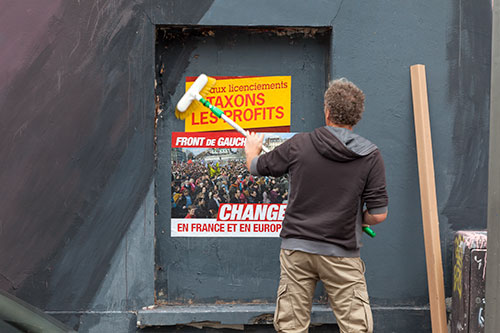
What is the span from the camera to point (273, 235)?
4.89 metres

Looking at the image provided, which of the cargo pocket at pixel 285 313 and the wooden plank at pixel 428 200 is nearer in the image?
the cargo pocket at pixel 285 313

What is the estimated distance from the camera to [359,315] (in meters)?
3.45

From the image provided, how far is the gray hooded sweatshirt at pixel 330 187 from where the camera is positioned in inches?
134

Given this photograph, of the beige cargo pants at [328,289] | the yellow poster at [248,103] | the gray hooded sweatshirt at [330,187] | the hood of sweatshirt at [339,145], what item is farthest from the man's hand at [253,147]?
the yellow poster at [248,103]

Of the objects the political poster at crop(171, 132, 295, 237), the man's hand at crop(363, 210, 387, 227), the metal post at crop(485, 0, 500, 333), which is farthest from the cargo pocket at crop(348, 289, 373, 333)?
the political poster at crop(171, 132, 295, 237)

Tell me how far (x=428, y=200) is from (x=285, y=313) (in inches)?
67.2

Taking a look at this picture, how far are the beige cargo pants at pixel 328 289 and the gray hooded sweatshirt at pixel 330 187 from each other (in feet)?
0.24

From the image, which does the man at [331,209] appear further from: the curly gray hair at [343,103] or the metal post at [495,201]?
the metal post at [495,201]

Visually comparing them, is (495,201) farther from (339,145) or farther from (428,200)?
(428,200)

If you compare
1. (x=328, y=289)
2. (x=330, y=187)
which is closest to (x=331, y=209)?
(x=330, y=187)

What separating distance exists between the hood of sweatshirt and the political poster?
1.44m

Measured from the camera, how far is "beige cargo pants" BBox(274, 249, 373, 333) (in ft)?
11.3

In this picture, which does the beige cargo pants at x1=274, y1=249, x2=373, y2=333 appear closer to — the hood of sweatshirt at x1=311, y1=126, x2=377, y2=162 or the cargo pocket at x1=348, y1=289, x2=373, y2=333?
the cargo pocket at x1=348, y1=289, x2=373, y2=333

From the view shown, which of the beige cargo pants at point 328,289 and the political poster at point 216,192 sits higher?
the political poster at point 216,192
